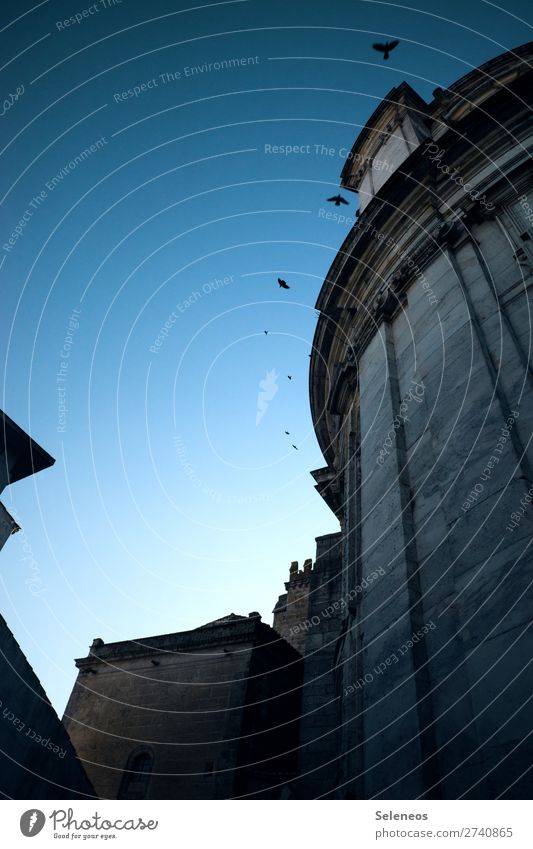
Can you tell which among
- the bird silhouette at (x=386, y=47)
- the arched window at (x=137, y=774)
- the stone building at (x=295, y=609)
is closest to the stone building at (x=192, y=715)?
the arched window at (x=137, y=774)

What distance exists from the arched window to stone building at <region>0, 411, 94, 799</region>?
1246 cm

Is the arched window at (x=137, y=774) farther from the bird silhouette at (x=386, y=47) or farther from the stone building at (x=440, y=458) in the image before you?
the bird silhouette at (x=386, y=47)

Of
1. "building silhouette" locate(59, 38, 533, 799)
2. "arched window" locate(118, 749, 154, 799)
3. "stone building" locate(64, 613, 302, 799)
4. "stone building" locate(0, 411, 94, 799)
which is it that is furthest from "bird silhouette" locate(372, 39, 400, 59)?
"arched window" locate(118, 749, 154, 799)

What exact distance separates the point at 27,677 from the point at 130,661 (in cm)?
1738

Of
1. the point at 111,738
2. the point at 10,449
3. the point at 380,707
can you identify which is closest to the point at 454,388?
the point at 380,707

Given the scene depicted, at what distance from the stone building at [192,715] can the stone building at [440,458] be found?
553 centimetres

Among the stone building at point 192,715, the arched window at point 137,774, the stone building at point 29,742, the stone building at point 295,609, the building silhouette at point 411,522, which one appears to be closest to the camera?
the building silhouette at point 411,522

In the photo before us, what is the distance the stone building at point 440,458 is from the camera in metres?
5.95

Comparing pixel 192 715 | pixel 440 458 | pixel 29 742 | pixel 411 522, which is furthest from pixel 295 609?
pixel 440 458

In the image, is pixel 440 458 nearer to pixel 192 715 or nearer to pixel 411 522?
pixel 411 522

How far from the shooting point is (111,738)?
23344 mm
